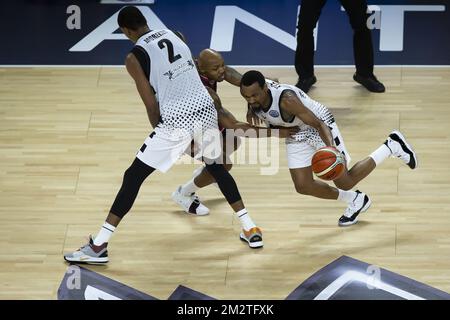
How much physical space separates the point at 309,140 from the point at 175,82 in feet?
3.38

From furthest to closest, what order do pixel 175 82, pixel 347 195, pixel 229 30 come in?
pixel 229 30, pixel 347 195, pixel 175 82

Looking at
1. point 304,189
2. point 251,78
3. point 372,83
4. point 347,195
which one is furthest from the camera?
point 372,83

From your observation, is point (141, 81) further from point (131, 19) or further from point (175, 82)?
point (131, 19)

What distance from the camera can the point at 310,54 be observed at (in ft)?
31.3

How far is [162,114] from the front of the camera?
289 inches

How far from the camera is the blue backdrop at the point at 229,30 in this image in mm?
10195

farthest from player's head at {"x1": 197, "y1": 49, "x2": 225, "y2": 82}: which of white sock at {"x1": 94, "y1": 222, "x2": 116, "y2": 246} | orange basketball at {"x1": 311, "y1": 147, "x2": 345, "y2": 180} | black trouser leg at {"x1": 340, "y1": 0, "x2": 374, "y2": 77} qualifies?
black trouser leg at {"x1": 340, "y1": 0, "x2": 374, "y2": 77}

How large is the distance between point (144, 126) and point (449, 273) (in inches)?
122

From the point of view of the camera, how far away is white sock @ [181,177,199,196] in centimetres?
802

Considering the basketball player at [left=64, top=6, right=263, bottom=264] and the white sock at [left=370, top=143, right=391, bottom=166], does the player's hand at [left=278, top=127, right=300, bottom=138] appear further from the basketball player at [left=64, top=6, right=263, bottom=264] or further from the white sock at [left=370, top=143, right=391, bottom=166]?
the white sock at [left=370, top=143, right=391, bottom=166]

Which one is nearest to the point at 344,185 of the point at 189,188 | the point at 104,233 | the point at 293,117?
the point at 293,117

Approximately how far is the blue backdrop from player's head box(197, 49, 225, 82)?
2.55 m

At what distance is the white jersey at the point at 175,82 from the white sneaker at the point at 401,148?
1444 millimetres

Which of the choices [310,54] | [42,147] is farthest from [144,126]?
[310,54]
